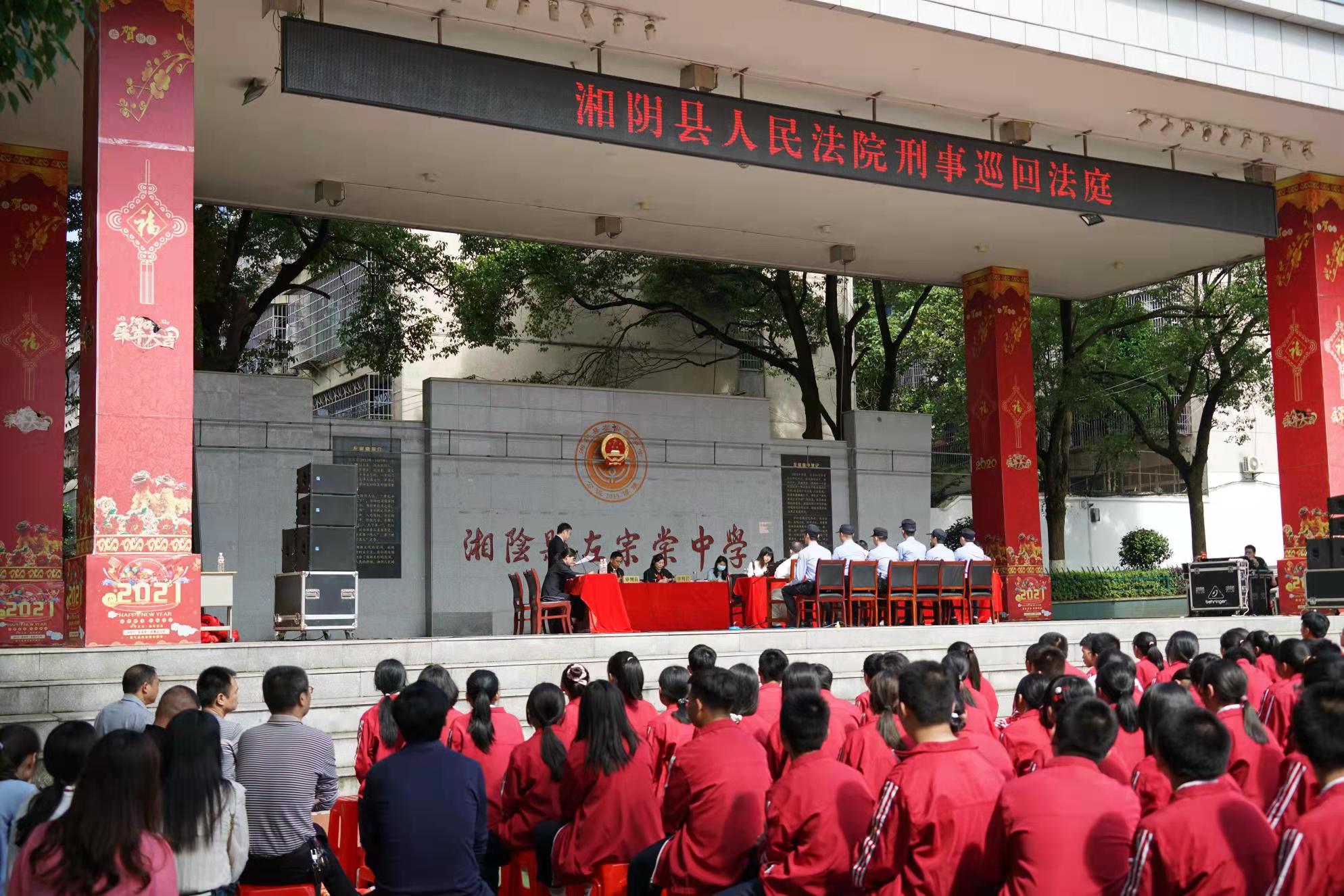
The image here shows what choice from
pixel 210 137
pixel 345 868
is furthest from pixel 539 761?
pixel 210 137

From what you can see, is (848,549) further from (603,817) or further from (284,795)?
(284,795)

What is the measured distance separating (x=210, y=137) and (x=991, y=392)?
8961mm

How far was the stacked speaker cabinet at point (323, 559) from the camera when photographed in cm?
1046

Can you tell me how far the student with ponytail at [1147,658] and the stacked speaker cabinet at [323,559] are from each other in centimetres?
637

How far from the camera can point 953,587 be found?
12258mm

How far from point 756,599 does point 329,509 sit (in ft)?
14.8

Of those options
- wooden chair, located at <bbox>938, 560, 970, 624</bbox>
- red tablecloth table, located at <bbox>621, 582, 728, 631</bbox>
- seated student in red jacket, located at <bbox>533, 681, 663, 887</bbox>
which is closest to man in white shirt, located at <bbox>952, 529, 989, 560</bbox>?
wooden chair, located at <bbox>938, 560, 970, 624</bbox>

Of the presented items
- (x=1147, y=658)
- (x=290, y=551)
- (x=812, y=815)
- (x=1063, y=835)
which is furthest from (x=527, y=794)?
(x=290, y=551)

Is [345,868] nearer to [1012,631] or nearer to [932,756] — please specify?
[932,756]

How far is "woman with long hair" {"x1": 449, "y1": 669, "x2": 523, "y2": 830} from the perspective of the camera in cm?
486

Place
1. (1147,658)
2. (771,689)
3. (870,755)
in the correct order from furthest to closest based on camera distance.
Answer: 1. (1147,658)
2. (771,689)
3. (870,755)

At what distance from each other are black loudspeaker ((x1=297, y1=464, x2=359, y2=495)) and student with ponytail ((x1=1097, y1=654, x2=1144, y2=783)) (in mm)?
7476

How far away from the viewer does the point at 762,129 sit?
32.2ft

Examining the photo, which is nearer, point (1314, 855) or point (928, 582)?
point (1314, 855)
